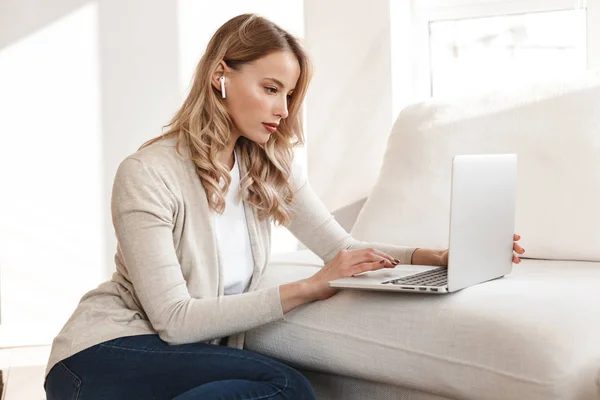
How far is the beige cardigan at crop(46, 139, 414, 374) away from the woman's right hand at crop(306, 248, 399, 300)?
9 centimetres

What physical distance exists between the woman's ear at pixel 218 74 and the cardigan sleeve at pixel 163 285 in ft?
0.93

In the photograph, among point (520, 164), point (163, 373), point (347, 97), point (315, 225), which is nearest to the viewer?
point (163, 373)

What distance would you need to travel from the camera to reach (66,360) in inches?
59.6

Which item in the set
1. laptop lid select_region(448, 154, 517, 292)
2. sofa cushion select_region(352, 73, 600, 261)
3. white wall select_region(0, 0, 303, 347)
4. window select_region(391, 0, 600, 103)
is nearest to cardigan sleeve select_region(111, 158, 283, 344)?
laptop lid select_region(448, 154, 517, 292)

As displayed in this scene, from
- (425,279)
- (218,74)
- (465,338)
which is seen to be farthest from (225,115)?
(465,338)

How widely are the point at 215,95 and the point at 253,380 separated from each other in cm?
62

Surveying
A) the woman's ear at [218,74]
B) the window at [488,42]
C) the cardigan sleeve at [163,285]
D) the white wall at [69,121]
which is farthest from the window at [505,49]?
the cardigan sleeve at [163,285]

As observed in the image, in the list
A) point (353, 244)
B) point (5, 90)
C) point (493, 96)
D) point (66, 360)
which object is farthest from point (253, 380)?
point (5, 90)

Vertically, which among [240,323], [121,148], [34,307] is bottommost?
[34,307]

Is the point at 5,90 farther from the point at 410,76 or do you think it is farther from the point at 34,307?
the point at 410,76

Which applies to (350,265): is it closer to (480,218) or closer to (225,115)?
(480,218)

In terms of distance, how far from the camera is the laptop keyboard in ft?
4.80

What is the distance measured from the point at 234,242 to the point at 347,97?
1424 millimetres

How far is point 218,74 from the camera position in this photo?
1.72 metres
